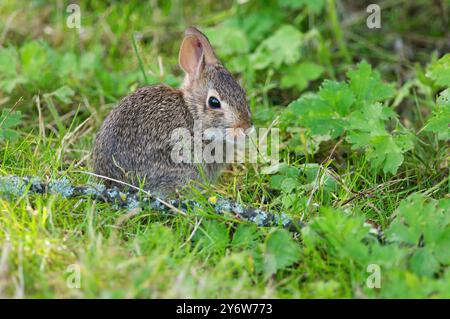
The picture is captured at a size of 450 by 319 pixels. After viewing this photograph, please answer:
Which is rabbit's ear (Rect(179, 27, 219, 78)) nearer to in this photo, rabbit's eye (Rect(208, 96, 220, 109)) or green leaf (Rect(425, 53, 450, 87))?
rabbit's eye (Rect(208, 96, 220, 109))

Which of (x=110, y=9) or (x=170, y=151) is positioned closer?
(x=170, y=151)

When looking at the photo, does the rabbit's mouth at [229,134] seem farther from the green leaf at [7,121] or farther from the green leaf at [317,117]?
the green leaf at [7,121]

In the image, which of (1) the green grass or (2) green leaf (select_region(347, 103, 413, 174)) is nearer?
(1) the green grass

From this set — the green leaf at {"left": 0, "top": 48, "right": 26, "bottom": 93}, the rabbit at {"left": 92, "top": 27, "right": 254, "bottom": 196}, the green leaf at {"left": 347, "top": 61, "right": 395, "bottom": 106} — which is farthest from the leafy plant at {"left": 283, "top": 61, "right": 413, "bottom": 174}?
the green leaf at {"left": 0, "top": 48, "right": 26, "bottom": 93}

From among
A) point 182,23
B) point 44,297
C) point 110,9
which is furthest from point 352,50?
point 44,297

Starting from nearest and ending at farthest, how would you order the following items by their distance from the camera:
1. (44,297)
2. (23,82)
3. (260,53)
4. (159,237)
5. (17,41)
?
(44,297) < (159,237) < (23,82) < (260,53) < (17,41)

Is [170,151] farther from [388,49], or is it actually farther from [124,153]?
[388,49]

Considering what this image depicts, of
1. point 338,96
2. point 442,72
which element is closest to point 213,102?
point 338,96
